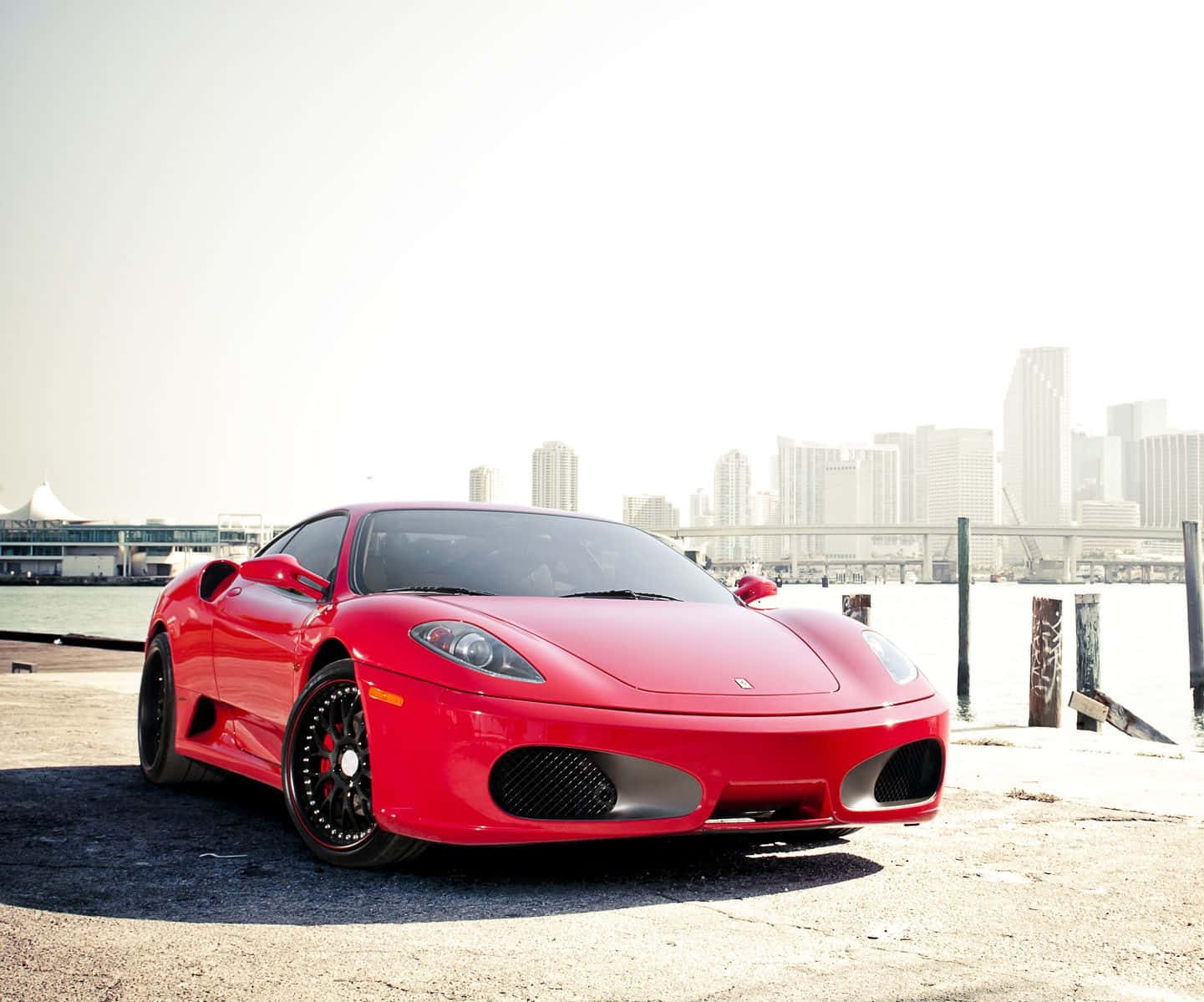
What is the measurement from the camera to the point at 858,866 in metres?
4.02

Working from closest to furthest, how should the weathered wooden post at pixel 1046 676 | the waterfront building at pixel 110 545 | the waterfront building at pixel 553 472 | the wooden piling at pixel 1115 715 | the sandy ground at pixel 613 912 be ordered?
the sandy ground at pixel 613 912, the weathered wooden post at pixel 1046 676, the wooden piling at pixel 1115 715, the waterfront building at pixel 110 545, the waterfront building at pixel 553 472

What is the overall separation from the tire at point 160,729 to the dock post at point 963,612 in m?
14.3

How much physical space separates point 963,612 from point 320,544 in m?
15.9

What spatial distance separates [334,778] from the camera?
4.00 metres

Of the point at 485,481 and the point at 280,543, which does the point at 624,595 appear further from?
the point at 485,481

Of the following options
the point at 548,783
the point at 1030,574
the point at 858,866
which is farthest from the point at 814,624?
the point at 1030,574

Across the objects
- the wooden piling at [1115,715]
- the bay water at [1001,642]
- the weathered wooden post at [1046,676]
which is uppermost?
the weathered wooden post at [1046,676]

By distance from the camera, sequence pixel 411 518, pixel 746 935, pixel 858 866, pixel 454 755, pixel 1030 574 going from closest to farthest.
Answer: pixel 746 935
pixel 454 755
pixel 858 866
pixel 411 518
pixel 1030 574

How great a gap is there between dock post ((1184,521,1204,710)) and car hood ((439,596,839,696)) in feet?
48.9

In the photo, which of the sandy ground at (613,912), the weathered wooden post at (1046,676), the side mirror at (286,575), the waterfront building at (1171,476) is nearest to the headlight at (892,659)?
the sandy ground at (613,912)

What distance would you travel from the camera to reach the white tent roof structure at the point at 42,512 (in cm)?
15312

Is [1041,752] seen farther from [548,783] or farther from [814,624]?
[548,783]

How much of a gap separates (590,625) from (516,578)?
652 mm

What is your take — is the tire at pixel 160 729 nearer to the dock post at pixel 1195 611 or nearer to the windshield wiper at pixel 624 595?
the windshield wiper at pixel 624 595
